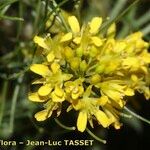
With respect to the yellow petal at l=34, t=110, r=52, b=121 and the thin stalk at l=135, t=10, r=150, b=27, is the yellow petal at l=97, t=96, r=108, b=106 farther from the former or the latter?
the thin stalk at l=135, t=10, r=150, b=27

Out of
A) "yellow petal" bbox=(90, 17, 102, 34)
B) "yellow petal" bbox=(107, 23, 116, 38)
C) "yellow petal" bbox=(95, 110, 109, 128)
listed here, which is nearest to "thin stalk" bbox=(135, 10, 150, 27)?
"yellow petal" bbox=(107, 23, 116, 38)

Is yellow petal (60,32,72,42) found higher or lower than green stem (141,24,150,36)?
lower

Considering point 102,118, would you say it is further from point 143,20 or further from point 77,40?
point 143,20

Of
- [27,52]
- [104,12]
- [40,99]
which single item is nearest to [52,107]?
[40,99]

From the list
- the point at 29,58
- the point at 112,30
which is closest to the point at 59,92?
the point at 112,30

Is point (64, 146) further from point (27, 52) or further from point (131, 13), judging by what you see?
point (131, 13)

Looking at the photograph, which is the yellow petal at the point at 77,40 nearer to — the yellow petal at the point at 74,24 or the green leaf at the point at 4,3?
the yellow petal at the point at 74,24

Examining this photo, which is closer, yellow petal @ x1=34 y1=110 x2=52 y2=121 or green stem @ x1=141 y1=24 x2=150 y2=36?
yellow petal @ x1=34 y1=110 x2=52 y2=121
